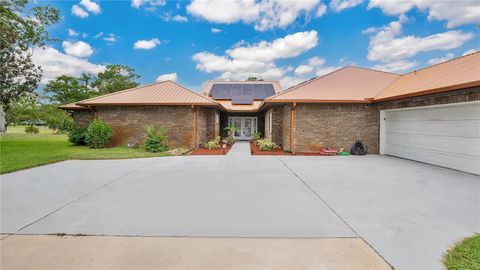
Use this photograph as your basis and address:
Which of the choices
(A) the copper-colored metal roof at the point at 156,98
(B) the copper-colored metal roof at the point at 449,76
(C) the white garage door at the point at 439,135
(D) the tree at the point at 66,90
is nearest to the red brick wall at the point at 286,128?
(A) the copper-colored metal roof at the point at 156,98

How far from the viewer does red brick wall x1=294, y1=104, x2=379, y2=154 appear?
12.1 metres

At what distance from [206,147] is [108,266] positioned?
456 inches

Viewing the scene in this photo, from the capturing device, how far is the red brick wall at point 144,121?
1305 cm

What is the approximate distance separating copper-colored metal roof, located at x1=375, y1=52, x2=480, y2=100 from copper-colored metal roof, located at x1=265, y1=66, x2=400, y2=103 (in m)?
1.21

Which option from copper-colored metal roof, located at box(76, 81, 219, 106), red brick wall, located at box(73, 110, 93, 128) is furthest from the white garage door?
red brick wall, located at box(73, 110, 93, 128)

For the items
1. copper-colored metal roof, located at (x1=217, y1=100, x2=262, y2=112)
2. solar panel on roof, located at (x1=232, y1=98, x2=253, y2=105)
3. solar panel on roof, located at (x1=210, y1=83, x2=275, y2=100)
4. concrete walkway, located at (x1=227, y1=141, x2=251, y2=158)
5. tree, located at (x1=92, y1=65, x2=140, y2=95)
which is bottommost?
concrete walkway, located at (x1=227, y1=141, x2=251, y2=158)

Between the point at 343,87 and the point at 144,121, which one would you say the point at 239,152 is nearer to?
the point at 144,121

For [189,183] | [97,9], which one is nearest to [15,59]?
[97,9]

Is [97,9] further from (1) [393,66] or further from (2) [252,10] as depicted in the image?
(1) [393,66]

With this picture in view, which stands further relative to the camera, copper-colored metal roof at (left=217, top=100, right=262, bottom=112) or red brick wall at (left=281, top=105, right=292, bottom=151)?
copper-colored metal roof at (left=217, top=100, right=262, bottom=112)

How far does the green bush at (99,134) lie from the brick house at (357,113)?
1.71ft

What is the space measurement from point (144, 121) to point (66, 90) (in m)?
31.4

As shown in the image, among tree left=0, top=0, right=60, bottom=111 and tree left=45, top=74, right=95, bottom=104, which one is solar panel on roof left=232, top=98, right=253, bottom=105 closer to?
tree left=0, top=0, right=60, bottom=111

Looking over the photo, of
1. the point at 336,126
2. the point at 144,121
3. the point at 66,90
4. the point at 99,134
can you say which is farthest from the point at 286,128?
the point at 66,90
